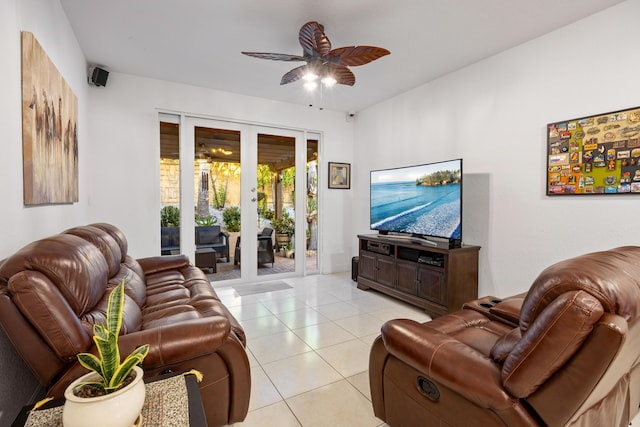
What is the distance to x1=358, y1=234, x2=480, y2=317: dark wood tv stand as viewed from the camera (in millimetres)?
3059

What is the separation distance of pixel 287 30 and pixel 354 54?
72 cm

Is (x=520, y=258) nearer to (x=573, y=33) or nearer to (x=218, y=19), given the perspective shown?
(x=573, y=33)

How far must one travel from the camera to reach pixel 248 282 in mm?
4574

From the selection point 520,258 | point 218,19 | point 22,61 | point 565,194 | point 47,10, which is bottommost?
point 520,258

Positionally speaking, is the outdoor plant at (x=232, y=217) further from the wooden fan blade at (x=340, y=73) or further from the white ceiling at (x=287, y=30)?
the wooden fan blade at (x=340, y=73)

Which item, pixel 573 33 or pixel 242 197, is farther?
pixel 242 197

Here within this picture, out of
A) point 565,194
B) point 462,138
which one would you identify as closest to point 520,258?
point 565,194

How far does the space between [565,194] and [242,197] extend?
372 centimetres

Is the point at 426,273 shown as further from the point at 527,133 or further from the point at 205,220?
the point at 205,220

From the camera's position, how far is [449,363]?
1.22m

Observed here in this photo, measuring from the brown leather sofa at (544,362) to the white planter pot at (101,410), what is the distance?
3.41 ft

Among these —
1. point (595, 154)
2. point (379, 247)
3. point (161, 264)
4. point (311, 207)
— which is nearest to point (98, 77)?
point (161, 264)

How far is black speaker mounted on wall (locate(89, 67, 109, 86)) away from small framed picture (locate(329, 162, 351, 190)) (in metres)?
3.13

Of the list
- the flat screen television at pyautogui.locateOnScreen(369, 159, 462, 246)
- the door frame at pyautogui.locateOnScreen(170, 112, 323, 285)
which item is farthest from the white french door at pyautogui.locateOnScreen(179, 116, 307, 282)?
the flat screen television at pyautogui.locateOnScreen(369, 159, 462, 246)
